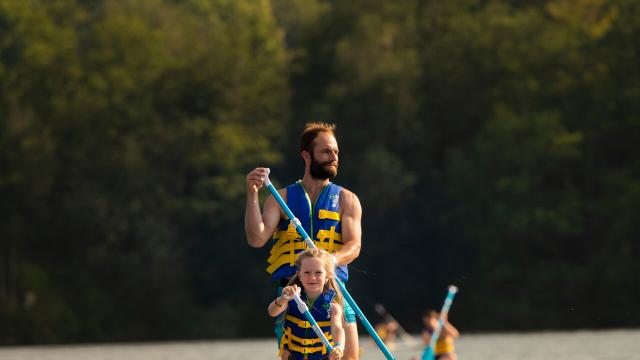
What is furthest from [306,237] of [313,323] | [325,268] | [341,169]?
[341,169]

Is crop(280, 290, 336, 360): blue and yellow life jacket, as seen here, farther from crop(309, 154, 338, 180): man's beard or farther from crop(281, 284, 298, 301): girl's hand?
crop(309, 154, 338, 180): man's beard

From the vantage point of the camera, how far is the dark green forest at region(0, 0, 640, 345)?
60844mm

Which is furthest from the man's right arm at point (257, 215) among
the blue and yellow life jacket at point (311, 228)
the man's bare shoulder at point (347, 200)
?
the man's bare shoulder at point (347, 200)

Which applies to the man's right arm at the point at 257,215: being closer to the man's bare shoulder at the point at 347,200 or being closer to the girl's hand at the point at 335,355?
the man's bare shoulder at the point at 347,200

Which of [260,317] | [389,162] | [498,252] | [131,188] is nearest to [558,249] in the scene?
[498,252]

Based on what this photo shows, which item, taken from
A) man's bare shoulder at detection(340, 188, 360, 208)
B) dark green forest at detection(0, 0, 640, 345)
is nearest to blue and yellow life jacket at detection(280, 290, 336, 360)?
man's bare shoulder at detection(340, 188, 360, 208)

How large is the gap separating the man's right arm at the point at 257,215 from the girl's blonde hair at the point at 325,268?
1.10 ft

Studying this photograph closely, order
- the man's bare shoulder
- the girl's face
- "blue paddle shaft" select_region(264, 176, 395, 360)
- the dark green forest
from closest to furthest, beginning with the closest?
the girl's face
"blue paddle shaft" select_region(264, 176, 395, 360)
the man's bare shoulder
the dark green forest

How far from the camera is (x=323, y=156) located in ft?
33.8

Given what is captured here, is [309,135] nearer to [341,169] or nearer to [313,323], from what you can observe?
[313,323]

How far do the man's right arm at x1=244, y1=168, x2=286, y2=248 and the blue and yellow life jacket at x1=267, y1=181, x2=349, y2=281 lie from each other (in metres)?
0.11

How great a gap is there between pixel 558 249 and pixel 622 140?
A: 505 cm

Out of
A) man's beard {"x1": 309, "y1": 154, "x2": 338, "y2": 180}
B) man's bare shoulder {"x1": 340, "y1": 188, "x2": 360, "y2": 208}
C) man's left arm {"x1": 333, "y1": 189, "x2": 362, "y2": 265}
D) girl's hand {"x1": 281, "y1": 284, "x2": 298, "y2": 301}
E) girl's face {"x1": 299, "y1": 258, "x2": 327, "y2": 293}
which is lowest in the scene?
girl's hand {"x1": 281, "y1": 284, "x2": 298, "y2": 301}

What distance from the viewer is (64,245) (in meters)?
62.7
